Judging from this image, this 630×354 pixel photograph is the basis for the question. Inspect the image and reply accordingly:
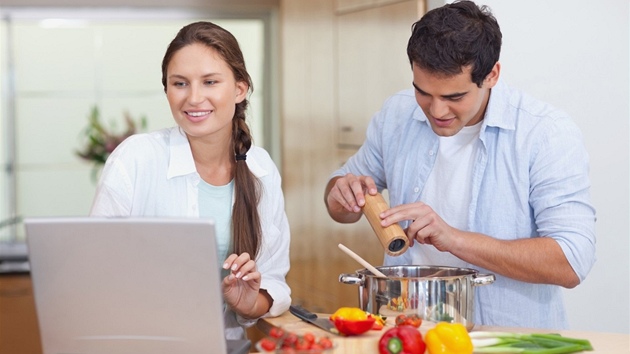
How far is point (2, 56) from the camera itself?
18.1 ft

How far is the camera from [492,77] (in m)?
2.31

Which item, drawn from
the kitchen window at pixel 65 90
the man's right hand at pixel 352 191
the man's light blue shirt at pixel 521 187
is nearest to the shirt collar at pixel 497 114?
the man's light blue shirt at pixel 521 187

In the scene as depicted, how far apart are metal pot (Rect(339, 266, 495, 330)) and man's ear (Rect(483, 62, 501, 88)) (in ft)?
1.69

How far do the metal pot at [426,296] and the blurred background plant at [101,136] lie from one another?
3.54 meters

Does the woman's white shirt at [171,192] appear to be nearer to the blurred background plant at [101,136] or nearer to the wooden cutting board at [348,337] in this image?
the wooden cutting board at [348,337]

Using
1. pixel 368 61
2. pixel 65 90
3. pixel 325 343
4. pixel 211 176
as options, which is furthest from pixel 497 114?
pixel 65 90

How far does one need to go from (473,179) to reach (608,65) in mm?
944

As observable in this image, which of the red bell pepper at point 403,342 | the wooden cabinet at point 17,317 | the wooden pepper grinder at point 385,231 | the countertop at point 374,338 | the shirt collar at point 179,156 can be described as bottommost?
the wooden cabinet at point 17,317

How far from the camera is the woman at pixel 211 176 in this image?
2.19 meters

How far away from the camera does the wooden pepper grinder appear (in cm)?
214

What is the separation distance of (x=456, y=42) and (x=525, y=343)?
2.45 feet

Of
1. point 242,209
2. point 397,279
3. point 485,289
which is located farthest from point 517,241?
point 242,209

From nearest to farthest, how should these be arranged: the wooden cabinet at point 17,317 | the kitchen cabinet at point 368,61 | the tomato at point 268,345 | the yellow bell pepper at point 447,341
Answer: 1. the tomato at point 268,345
2. the yellow bell pepper at point 447,341
3. the kitchen cabinet at point 368,61
4. the wooden cabinet at point 17,317

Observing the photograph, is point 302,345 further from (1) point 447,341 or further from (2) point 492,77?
(2) point 492,77
